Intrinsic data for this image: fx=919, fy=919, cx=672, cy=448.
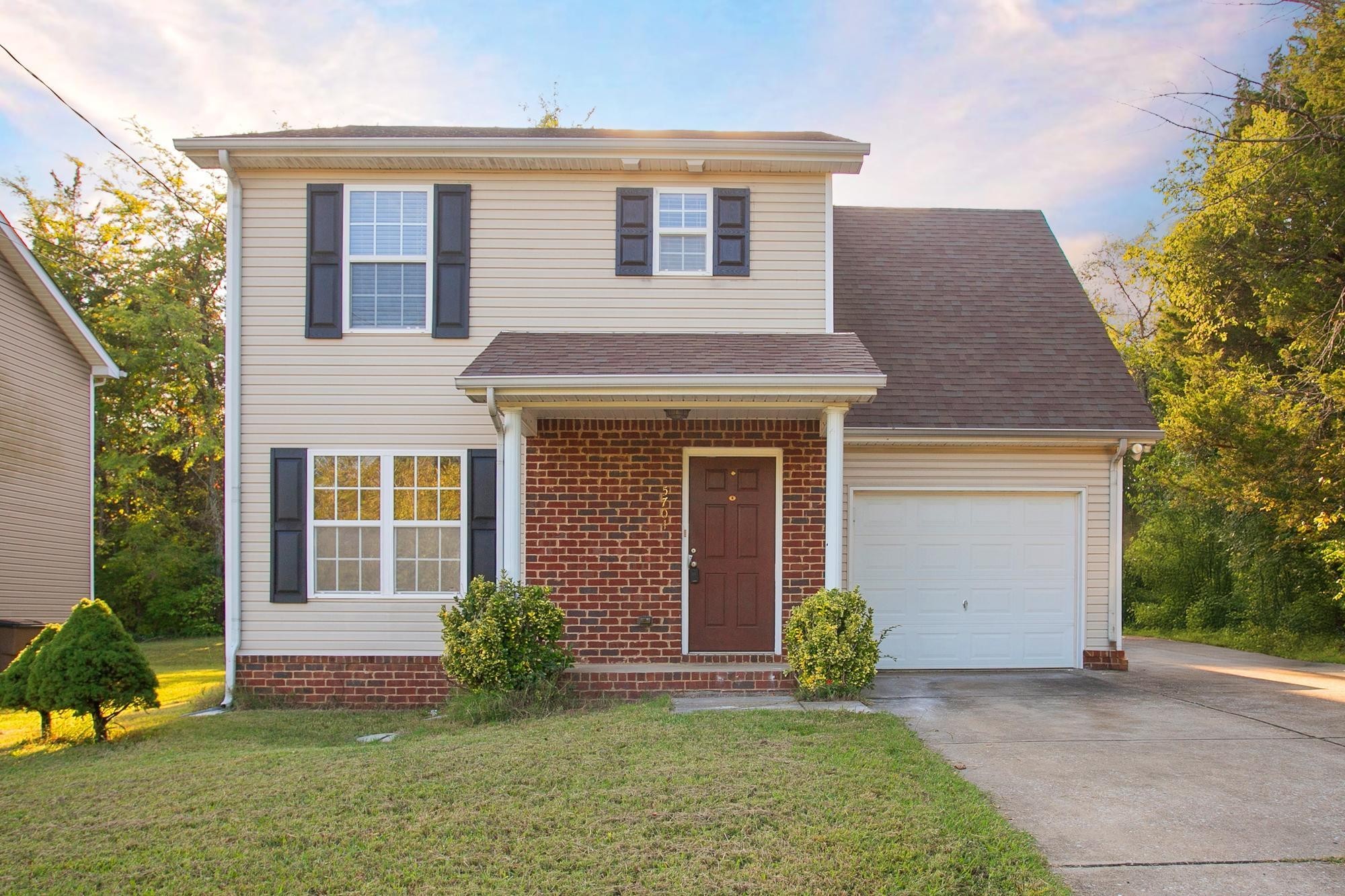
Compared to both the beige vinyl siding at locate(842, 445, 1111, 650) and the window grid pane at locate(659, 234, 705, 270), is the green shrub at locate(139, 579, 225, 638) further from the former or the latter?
the beige vinyl siding at locate(842, 445, 1111, 650)

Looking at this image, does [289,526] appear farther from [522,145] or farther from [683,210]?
[683,210]

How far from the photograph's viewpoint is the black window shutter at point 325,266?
913 cm

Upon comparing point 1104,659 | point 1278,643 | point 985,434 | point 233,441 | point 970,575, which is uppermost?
point 985,434

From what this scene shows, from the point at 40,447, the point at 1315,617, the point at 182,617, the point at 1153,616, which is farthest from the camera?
the point at 182,617

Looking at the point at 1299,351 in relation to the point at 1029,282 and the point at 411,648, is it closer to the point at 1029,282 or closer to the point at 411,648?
the point at 1029,282

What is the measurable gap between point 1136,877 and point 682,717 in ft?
11.3

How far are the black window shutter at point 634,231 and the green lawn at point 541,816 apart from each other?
4552 millimetres

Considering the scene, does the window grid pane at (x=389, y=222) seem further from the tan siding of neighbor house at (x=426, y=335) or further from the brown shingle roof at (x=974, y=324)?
the brown shingle roof at (x=974, y=324)

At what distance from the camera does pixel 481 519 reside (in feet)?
29.6

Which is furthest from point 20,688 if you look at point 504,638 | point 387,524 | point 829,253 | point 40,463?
point 829,253

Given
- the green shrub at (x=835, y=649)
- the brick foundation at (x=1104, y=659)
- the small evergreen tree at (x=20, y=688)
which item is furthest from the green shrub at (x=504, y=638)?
the brick foundation at (x=1104, y=659)

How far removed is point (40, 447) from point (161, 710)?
274 inches

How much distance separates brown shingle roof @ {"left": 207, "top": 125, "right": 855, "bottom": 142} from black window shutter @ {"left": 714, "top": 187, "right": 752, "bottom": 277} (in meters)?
0.61

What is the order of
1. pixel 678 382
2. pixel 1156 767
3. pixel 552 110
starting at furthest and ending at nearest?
pixel 552 110 < pixel 678 382 < pixel 1156 767
